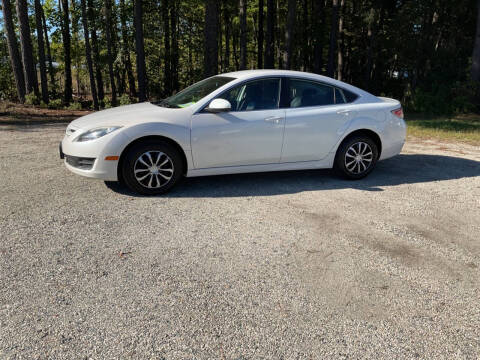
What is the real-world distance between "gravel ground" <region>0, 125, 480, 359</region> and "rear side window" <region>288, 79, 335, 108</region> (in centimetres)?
127

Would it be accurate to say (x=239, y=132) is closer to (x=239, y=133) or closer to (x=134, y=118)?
(x=239, y=133)

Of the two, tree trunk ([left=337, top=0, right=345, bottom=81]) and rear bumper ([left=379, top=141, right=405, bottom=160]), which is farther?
tree trunk ([left=337, top=0, right=345, bottom=81])

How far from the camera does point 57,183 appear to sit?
5574mm

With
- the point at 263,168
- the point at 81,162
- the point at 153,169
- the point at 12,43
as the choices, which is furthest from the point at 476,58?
the point at 12,43

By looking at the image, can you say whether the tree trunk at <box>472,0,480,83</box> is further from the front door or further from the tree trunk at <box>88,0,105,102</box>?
the tree trunk at <box>88,0,105,102</box>

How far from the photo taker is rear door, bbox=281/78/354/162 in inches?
218

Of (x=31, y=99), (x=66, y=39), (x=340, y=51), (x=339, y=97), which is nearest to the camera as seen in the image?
(x=339, y=97)

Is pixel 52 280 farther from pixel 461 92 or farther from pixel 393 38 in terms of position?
pixel 393 38

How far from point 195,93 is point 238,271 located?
3.29 metres

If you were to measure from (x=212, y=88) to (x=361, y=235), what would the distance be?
2.97 m

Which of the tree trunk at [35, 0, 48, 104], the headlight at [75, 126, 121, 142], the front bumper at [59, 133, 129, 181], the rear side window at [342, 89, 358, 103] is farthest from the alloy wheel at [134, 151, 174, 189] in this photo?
the tree trunk at [35, 0, 48, 104]

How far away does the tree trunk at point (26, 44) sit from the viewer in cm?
1595

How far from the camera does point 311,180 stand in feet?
20.0

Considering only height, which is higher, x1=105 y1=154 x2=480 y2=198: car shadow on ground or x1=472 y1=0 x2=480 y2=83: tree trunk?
x1=472 y1=0 x2=480 y2=83: tree trunk
